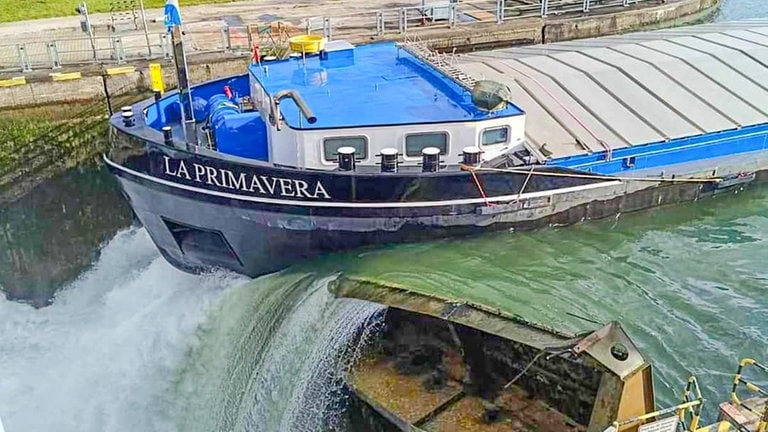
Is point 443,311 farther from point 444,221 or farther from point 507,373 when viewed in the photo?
point 444,221

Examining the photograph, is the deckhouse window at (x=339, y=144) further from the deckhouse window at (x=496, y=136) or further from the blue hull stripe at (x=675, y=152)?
the blue hull stripe at (x=675, y=152)

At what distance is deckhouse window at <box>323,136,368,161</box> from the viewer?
11898 millimetres

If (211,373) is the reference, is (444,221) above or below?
above

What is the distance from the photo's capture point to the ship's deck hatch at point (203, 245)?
13.0 metres

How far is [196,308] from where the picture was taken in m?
13.4

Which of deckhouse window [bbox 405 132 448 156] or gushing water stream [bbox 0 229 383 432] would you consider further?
deckhouse window [bbox 405 132 448 156]

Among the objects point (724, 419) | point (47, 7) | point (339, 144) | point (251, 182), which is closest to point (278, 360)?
point (251, 182)

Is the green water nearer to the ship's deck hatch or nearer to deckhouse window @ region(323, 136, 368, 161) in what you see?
the ship's deck hatch

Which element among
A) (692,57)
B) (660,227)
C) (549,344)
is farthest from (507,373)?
(692,57)

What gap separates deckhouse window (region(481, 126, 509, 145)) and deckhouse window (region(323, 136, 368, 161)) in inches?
78.0

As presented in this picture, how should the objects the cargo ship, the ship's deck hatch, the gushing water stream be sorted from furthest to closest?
the ship's deck hatch < the cargo ship < the gushing water stream

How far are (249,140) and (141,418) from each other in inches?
196

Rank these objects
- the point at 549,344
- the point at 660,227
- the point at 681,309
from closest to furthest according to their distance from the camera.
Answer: the point at 549,344 < the point at 681,309 < the point at 660,227

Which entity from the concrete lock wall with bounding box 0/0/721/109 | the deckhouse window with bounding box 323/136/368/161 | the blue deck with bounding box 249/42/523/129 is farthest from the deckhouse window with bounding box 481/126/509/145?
the concrete lock wall with bounding box 0/0/721/109
